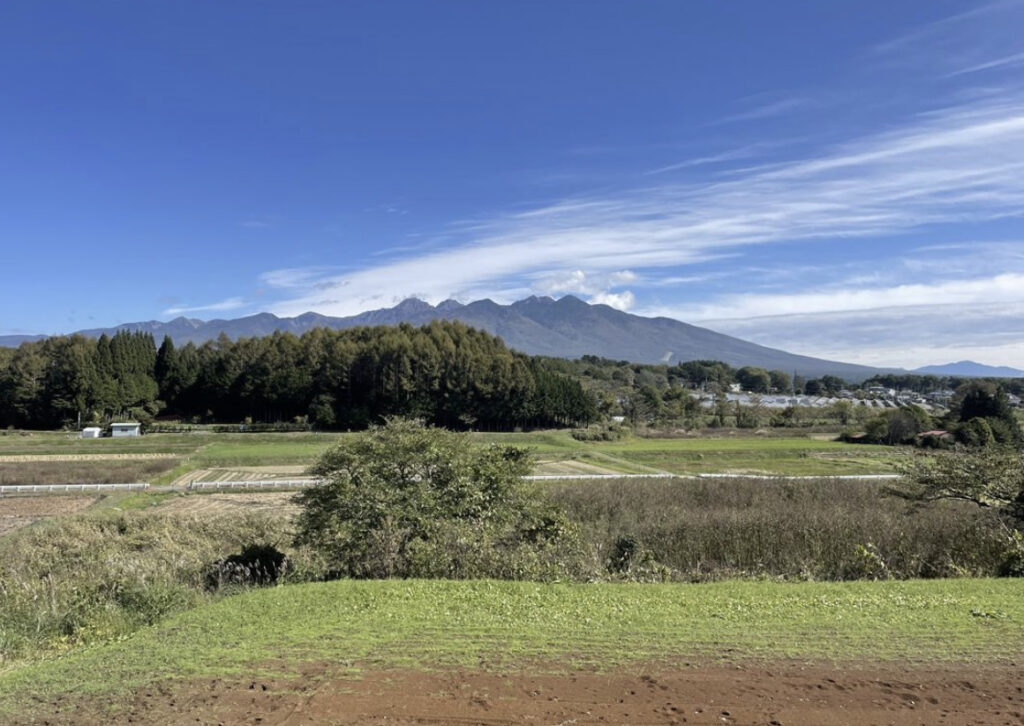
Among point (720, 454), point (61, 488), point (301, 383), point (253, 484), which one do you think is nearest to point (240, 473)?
point (253, 484)

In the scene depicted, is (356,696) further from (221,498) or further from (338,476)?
(221,498)

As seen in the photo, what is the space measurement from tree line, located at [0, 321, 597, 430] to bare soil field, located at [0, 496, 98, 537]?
2989 cm

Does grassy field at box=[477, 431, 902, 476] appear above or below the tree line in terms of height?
below

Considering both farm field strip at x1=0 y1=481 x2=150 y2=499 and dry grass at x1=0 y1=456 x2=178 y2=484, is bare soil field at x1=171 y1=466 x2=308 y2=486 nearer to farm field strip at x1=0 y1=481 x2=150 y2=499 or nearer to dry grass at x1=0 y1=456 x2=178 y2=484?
dry grass at x1=0 y1=456 x2=178 y2=484

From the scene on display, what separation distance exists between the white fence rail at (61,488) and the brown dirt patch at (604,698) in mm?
27787

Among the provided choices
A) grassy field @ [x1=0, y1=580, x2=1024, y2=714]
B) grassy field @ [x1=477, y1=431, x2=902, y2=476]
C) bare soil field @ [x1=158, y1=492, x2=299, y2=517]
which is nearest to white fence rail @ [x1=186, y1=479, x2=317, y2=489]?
bare soil field @ [x1=158, y1=492, x2=299, y2=517]

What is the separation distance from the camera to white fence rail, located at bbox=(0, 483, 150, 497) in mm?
28359

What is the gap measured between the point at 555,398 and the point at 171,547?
157 ft

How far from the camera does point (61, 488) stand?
29.0m

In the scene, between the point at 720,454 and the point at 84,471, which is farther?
the point at 720,454

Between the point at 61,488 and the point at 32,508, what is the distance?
489cm

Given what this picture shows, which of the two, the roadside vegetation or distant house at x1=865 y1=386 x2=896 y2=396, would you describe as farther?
distant house at x1=865 y1=386 x2=896 y2=396

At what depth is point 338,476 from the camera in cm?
1159

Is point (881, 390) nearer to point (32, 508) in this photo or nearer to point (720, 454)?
point (720, 454)
